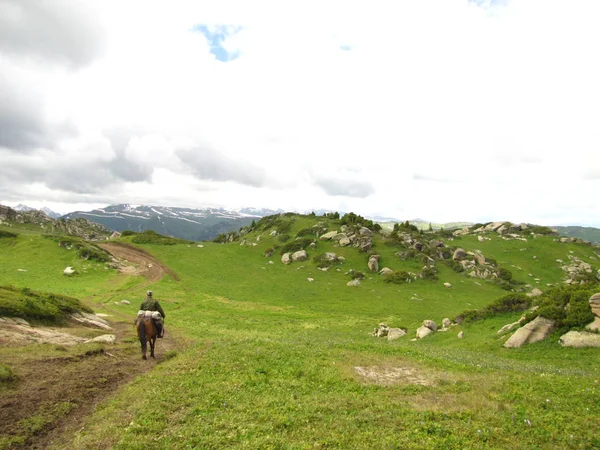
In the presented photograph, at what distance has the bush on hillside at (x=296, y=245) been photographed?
93.0 metres

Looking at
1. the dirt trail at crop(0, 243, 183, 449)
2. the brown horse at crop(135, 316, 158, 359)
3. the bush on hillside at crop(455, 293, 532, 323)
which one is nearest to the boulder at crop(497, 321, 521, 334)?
the bush on hillside at crop(455, 293, 532, 323)

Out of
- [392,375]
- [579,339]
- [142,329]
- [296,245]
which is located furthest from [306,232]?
[392,375]

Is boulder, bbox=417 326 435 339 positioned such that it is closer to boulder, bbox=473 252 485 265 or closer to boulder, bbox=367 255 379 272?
boulder, bbox=367 255 379 272

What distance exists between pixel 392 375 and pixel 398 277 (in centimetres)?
5802

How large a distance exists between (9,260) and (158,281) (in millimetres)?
33687

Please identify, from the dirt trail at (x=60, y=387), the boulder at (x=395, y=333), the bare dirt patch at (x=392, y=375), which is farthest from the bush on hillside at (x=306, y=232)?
the bare dirt patch at (x=392, y=375)

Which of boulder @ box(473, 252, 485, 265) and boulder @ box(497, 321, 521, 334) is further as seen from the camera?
boulder @ box(473, 252, 485, 265)

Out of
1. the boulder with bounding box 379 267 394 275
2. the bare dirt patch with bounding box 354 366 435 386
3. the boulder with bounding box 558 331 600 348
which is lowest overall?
the boulder with bounding box 379 267 394 275

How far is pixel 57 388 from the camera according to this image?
1460 centimetres

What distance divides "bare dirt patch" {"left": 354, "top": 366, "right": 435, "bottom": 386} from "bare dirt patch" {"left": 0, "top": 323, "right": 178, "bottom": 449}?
1268 cm

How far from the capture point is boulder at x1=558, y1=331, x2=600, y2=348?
2334 centimetres

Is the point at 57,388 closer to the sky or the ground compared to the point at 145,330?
closer to the ground

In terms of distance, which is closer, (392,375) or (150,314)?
(392,375)

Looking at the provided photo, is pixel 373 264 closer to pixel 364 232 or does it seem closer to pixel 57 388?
pixel 364 232
